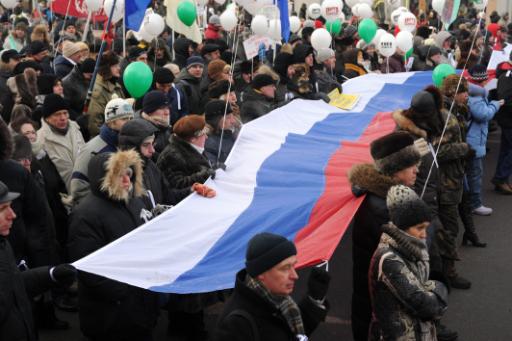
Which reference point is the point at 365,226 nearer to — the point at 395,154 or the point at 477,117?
the point at 395,154

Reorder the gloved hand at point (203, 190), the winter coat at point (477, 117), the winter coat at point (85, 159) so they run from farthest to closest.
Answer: the winter coat at point (477, 117) < the winter coat at point (85, 159) < the gloved hand at point (203, 190)

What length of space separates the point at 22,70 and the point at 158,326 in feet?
13.5

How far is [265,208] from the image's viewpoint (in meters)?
5.19

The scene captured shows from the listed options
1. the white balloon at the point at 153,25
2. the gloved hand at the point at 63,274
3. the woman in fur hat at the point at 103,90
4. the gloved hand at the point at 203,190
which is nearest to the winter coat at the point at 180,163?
the gloved hand at the point at 203,190

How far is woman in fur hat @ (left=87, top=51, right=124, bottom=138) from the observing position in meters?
7.87

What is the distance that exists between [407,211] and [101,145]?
2750 mm

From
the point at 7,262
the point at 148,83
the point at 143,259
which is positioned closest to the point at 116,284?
the point at 143,259

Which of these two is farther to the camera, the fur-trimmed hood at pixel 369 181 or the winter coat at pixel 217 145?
the winter coat at pixel 217 145

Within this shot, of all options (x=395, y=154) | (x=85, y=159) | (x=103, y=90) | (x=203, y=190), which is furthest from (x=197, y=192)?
(x=103, y=90)

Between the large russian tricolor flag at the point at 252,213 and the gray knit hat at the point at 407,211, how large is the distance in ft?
2.04

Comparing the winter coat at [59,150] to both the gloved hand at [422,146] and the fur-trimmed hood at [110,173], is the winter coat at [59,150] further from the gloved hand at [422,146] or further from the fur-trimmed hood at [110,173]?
the gloved hand at [422,146]

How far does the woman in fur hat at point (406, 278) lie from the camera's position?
398cm

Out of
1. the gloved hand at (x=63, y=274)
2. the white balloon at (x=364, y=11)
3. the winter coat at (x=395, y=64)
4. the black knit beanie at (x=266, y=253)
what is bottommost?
the winter coat at (x=395, y=64)

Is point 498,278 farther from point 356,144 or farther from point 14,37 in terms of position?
point 14,37
